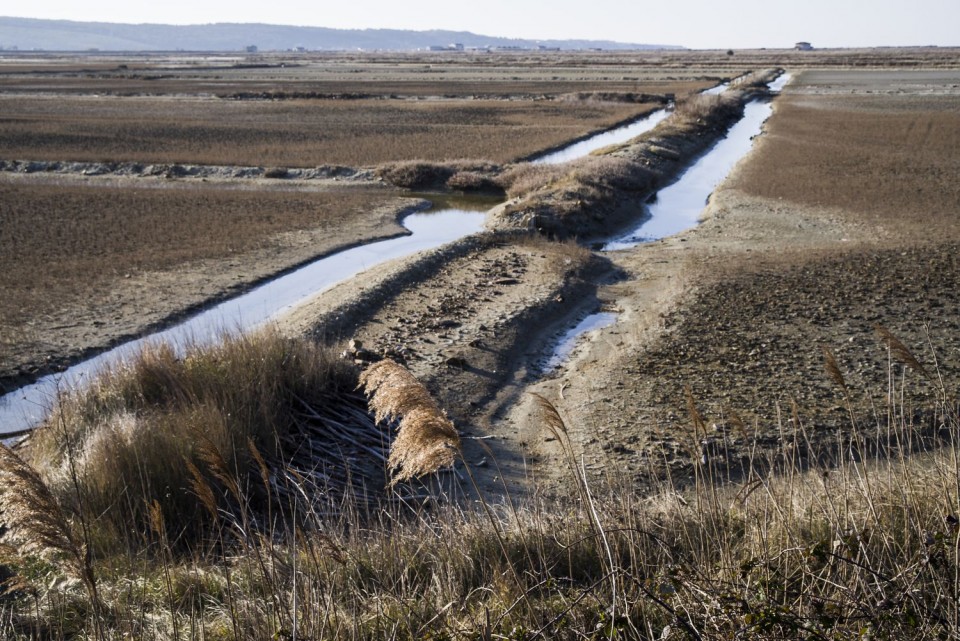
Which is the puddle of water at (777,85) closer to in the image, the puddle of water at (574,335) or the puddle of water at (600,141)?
the puddle of water at (600,141)

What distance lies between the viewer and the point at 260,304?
1644 cm

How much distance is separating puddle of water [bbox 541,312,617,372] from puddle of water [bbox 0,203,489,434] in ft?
14.5

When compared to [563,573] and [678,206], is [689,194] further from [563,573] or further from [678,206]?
[563,573]

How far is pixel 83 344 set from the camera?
531 inches

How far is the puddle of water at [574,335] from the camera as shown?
1289cm

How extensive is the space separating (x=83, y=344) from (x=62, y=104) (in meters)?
54.4

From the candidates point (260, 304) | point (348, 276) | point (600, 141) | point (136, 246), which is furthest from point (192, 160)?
point (260, 304)

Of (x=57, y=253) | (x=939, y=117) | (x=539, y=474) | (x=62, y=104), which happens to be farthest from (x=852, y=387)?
(x=62, y=104)

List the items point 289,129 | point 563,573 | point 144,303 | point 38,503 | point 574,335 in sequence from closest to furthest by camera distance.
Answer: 1. point 38,503
2. point 563,573
3. point 574,335
4. point 144,303
5. point 289,129

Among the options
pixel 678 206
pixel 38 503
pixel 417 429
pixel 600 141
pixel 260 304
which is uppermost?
pixel 417 429

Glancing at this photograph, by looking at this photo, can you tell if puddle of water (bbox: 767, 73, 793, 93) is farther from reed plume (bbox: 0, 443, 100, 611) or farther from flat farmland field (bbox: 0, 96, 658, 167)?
reed plume (bbox: 0, 443, 100, 611)

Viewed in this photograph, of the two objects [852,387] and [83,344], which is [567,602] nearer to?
[852,387]

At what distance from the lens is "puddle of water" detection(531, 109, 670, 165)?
3612cm

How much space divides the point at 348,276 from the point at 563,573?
1353 centimetres
